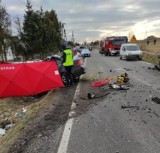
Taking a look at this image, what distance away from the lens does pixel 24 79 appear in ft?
47.0

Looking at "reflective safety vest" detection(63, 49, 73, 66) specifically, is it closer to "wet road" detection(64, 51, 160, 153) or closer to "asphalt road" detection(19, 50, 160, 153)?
"asphalt road" detection(19, 50, 160, 153)

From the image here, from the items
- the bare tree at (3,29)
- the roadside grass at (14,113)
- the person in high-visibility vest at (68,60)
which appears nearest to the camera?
the roadside grass at (14,113)

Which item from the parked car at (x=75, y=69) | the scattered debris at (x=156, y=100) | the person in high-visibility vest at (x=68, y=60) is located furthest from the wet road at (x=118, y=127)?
the parked car at (x=75, y=69)

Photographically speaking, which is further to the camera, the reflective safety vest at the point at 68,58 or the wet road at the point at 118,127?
the reflective safety vest at the point at 68,58

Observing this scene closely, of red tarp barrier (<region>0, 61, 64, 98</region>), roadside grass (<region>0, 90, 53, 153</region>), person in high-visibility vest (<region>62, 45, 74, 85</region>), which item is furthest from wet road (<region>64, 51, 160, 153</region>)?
person in high-visibility vest (<region>62, 45, 74, 85</region>)

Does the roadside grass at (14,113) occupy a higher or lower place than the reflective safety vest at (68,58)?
lower

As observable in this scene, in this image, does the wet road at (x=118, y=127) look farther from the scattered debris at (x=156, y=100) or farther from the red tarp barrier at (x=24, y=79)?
the red tarp barrier at (x=24, y=79)

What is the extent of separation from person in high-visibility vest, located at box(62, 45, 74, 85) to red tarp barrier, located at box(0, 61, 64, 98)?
1.32 metres

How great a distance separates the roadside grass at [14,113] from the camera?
7.45 meters

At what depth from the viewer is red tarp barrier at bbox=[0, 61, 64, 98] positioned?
46.3 feet

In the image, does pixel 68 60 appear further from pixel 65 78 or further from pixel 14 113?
pixel 14 113

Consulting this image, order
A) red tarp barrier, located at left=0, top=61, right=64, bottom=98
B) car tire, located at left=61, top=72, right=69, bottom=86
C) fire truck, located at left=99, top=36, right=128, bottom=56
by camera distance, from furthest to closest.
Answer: fire truck, located at left=99, top=36, right=128, bottom=56, car tire, located at left=61, top=72, right=69, bottom=86, red tarp barrier, located at left=0, top=61, right=64, bottom=98

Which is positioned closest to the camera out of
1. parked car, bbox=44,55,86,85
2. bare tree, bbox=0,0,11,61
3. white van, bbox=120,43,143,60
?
parked car, bbox=44,55,86,85

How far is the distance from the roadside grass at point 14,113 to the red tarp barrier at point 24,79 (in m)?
0.37
